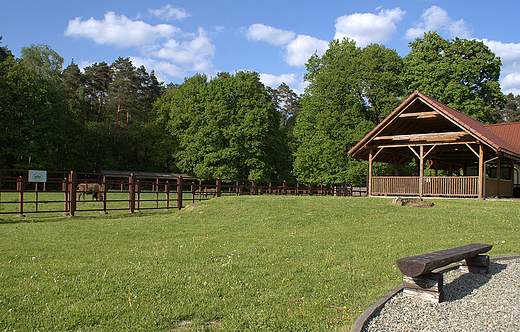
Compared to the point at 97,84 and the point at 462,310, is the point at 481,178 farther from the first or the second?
the point at 97,84

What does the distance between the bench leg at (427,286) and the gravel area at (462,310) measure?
0.07 metres

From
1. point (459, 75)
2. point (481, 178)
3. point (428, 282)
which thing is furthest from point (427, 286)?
point (459, 75)

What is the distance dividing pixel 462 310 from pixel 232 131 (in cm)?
3679

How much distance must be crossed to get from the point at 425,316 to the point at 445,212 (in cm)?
1039

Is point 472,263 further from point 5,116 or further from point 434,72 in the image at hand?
point 5,116

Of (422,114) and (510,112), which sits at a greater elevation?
(510,112)

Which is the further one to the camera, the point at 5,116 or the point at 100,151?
the point at 100,151

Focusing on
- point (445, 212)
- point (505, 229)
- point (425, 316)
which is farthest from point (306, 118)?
point (425, 316)

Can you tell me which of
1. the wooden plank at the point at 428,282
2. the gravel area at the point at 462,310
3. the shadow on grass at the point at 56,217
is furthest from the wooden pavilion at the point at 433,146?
the wooden plank at the point at 428,282

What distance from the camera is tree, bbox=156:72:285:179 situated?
40531mm

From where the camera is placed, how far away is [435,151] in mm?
24797

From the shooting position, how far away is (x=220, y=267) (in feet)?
21.4

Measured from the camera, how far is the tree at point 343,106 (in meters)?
33.4

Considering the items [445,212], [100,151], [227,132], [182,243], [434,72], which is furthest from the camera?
[100,151]
